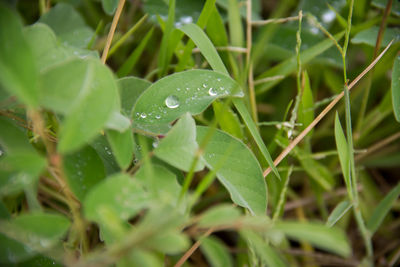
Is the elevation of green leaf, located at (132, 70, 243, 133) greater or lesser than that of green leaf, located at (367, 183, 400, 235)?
greater

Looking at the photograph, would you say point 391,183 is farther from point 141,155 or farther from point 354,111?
point 141,155

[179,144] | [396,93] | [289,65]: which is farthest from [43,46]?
[396,93]

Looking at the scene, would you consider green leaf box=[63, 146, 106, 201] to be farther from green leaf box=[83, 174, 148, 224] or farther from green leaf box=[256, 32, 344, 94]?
green leaf box=[256, 32, 344, 94]

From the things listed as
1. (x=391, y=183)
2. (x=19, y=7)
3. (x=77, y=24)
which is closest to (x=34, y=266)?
(x=77, y=24)

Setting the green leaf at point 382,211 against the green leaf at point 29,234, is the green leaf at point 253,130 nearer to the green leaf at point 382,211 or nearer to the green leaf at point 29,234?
the green leaf at point 382,211

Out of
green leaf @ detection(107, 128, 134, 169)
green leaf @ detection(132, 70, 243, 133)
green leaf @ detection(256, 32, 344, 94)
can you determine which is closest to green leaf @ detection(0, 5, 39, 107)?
green leaf @ detection(107, 128, 134, 169)

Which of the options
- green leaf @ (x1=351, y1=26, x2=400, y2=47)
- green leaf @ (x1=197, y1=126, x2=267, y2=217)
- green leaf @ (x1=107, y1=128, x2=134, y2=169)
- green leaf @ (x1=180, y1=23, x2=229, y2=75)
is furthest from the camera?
green leaf @ (x1=351, y1=26, x2=400, y2=47)

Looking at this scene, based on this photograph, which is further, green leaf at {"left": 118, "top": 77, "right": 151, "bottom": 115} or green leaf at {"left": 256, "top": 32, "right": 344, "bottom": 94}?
green leaf at {"left": 256, "top": 32, "right": 344, "bottom": 94}
